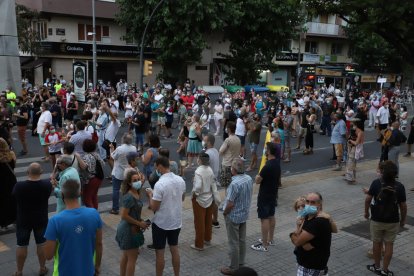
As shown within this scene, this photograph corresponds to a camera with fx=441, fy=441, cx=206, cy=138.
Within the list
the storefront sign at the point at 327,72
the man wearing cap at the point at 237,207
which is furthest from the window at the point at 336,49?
the man wearing cap at the point at 237,207

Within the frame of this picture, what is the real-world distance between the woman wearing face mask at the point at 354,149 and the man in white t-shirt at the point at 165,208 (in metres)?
7.00

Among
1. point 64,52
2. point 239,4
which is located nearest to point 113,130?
point 239,4

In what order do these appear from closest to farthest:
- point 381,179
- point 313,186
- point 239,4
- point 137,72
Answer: point 381,179 → point 313,186 → point 239,4 → point 137,72

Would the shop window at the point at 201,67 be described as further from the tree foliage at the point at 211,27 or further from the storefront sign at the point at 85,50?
the storefront sign at the point at 85,50

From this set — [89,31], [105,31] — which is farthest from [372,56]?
[89,31]

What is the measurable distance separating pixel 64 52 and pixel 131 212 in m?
30.3

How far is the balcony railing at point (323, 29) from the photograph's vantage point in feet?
152

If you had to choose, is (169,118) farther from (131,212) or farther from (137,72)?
(137,72)

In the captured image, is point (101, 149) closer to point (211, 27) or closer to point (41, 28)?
point (211, 27)

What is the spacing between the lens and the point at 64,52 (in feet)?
108

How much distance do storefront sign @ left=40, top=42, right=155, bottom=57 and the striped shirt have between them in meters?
28.1

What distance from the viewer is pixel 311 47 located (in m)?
48.2

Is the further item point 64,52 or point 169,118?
point 64,52

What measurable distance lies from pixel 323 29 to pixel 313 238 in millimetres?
46049
